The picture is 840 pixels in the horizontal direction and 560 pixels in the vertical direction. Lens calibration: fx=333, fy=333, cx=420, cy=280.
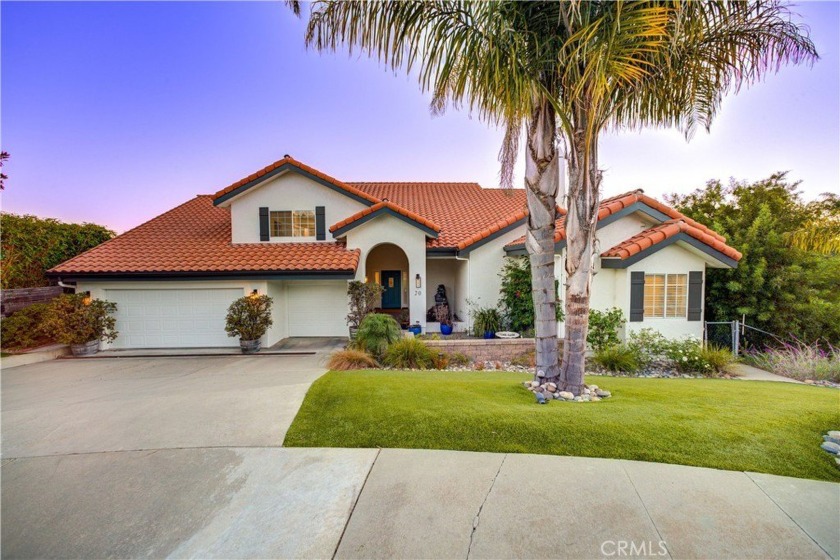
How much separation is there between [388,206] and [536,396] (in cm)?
912

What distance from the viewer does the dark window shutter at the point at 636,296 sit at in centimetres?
1085

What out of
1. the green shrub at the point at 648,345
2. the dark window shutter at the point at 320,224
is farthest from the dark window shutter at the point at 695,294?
the dark window shutter at the point at 320,224

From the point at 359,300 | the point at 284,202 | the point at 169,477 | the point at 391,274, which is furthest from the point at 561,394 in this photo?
the point at 391,274

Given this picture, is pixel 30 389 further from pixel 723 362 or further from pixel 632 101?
pixel 723 362

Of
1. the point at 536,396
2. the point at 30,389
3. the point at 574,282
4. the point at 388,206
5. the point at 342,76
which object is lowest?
the point at 30,389

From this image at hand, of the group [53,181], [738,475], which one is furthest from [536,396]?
[53,181]

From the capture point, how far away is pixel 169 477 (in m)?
3.75

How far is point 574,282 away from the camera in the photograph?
19.7ft

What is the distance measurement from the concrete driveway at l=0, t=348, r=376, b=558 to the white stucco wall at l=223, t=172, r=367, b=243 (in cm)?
800

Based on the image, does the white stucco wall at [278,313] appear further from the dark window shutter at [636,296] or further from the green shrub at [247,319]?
the dark window shutter at [636,296]

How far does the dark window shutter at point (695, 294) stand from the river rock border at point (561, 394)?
7208mm

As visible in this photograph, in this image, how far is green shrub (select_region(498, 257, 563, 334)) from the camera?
11.7 m

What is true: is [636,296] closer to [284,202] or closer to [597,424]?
[597,424]

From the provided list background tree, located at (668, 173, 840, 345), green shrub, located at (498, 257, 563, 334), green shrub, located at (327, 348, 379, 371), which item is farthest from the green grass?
background tree, located at (668, 173, 840, 345)
